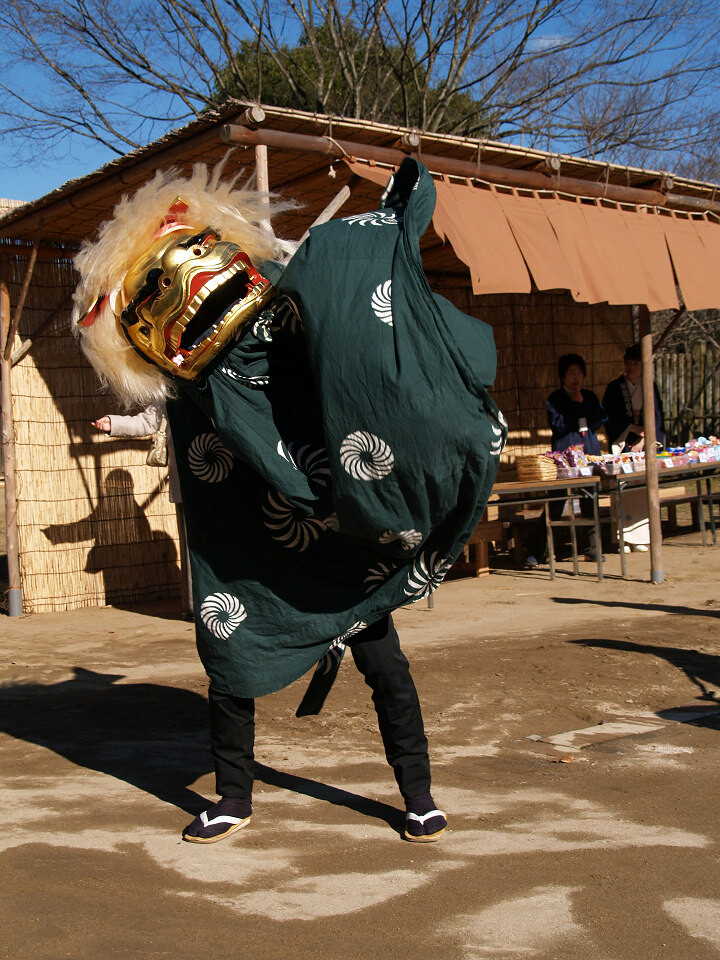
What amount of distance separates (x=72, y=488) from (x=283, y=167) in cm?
335

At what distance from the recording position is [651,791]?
3.39m

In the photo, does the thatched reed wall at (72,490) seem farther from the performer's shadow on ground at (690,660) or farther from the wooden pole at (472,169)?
the performer's shadow on ground at (690,660)

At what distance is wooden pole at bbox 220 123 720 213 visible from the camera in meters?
5.88

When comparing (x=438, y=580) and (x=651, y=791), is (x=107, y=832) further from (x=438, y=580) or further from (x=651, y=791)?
(x=651, y=791)

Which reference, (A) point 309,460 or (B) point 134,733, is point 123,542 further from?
(A) point 309,460

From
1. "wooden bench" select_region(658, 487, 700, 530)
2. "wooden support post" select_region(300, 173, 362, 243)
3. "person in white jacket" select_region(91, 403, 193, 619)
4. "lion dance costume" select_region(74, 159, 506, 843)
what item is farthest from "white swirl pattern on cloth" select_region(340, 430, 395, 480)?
"wooden bench" select_region(658, 487, 700, 530)

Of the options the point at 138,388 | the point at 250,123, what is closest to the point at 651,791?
the point at 138,388

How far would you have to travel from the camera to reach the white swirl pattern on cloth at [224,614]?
114 inches

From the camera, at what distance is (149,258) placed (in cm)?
278

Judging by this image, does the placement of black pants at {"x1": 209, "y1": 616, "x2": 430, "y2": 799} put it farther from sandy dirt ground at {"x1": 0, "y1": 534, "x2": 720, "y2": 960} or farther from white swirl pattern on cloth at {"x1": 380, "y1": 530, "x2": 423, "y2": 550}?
white swirl pattern on cloth at {"x1": 380, "y1": 530, "x2": 423, "y2": 550}

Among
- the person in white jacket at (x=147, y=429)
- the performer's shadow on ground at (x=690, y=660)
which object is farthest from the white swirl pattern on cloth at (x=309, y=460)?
the person in white jacket at (x=147, y=429)

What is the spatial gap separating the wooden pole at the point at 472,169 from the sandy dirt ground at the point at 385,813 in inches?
110

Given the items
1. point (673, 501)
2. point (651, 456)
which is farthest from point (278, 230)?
point (673, 501)

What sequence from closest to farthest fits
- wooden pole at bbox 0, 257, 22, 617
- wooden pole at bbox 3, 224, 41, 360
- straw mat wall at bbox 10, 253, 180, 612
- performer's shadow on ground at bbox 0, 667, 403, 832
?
performer's shadow on ground at bbox 0, 667, 403, 832, wooden pole at bbox 3, 224, 41, 360, wooden pole at bbox 0, 257, 22, 617, straw mat wall at bbox 10, 253, 180, 612
